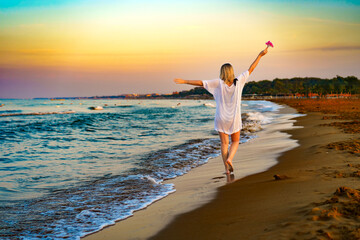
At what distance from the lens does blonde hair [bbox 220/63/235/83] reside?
604 centimetres

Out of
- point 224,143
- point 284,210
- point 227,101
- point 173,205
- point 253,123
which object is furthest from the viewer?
point 253,123

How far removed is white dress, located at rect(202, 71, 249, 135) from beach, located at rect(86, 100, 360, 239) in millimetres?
1129

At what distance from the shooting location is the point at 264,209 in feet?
12.6

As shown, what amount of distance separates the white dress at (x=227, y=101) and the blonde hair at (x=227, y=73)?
0.10 metres

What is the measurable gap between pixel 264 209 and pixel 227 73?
9.84ft

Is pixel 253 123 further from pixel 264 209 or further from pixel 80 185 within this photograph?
pixel 264 209

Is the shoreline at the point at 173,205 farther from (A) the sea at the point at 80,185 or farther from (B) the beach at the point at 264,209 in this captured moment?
(A) the sea at the point at 80,185

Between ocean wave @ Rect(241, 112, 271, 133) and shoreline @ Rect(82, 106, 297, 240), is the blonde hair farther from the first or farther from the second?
ocean wave @ Rect(241, 112, 271, 133)

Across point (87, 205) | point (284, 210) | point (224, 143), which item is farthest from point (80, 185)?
point (284, 210)

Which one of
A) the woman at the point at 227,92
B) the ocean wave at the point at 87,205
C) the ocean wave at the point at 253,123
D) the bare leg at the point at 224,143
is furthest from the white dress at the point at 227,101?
the ocean wave at the point at 253,123

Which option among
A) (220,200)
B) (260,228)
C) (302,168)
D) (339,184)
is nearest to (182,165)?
(302,168)

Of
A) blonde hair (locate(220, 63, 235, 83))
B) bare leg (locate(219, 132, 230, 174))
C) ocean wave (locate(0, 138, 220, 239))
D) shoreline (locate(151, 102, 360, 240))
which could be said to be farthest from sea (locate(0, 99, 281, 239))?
blonde hair (locate(220, 63, 235, 83))

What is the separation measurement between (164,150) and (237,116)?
6.77 m

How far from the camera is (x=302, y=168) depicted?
20.2 ft
